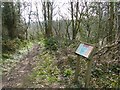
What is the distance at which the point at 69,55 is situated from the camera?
864 centimetres

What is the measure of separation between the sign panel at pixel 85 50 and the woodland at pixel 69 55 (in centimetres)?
12

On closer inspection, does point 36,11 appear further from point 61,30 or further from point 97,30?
point 97,30

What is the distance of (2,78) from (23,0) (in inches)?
642

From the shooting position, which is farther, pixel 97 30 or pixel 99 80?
pixel 97 30

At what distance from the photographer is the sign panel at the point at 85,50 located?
5.05 m

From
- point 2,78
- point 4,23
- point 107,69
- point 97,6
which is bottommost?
point 2,78

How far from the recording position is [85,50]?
5.28 metres

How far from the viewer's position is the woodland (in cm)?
593

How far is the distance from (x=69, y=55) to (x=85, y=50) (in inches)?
133

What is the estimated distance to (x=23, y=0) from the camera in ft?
73.9

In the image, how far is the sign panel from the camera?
16.6 ft

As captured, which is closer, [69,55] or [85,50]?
[85,50]

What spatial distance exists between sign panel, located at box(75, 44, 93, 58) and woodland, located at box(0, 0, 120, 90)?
12 cm

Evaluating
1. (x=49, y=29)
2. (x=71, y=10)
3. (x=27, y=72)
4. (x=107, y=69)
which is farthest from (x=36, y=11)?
(x=107, y=69)
